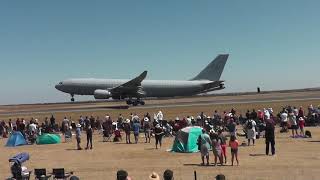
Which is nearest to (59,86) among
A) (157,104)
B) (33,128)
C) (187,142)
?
(157,104)

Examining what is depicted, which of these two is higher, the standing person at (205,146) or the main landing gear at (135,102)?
the main landing gear at (135,102)

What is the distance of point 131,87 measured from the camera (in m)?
68.6

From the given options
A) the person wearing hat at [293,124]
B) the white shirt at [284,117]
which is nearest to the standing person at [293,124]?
the person wearing hat at [293,124]

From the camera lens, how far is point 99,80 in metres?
74.7

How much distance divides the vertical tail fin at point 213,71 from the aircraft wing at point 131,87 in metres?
15.7

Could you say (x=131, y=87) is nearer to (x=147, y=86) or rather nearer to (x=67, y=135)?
(x=147, y=86)

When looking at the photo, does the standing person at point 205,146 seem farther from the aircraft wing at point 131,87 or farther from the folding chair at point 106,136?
the aircraft wing at point 131,87

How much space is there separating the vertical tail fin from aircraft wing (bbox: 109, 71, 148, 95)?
51.6 ft

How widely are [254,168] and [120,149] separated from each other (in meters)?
9.51

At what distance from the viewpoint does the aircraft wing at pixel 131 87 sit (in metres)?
67.7

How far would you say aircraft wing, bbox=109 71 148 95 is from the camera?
67.7m

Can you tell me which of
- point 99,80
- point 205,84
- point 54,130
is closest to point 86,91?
point 99,80

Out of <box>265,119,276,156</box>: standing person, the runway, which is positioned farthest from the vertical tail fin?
<box>265,119,276,156</box>: standing person

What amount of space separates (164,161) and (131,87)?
1871 inches
